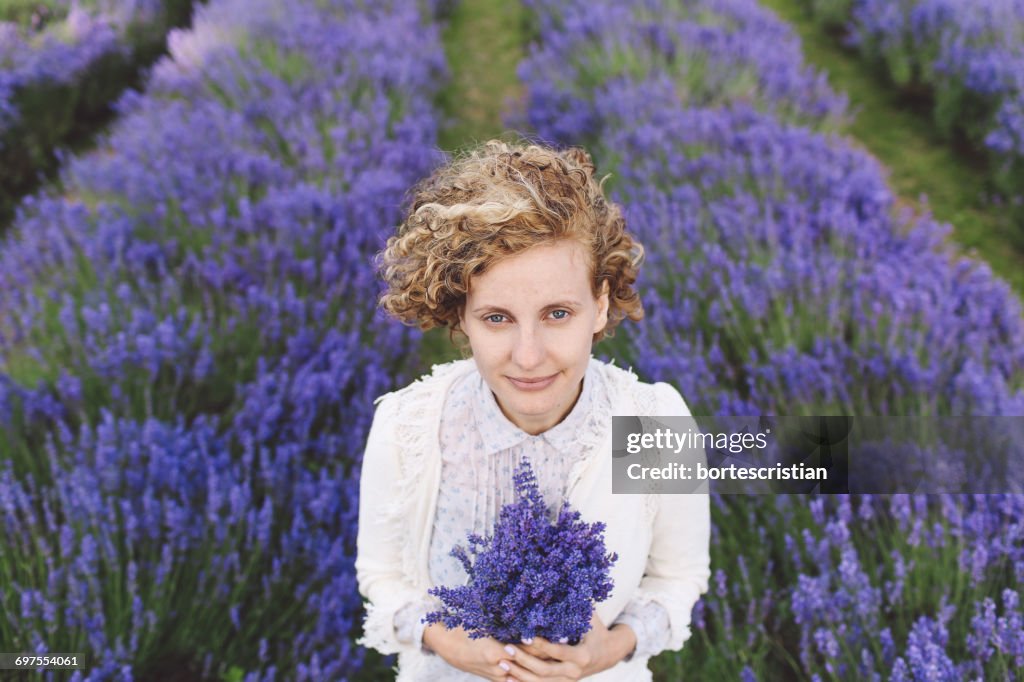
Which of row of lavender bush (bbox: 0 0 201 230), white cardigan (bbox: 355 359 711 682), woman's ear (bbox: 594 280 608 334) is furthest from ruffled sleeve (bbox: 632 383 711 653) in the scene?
row of lavender bush (bbox: 0 0 201 230)

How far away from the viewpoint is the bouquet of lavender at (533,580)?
3.83 ft

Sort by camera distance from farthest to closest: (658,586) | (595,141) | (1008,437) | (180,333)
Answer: (595,141), (180,333), (1008,437), (658,586)

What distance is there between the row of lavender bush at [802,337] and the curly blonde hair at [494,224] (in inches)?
40.5

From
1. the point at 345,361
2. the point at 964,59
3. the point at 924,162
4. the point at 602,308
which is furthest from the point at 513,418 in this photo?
the point at 964,59

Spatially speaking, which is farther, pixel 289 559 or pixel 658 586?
pixel 289 559

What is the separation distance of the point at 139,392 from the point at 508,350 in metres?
1.77

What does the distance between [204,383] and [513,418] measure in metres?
1.63

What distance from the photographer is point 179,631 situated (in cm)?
205

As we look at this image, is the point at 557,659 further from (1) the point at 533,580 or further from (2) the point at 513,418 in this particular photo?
(2) the point at 513,418

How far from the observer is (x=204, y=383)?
2.69m

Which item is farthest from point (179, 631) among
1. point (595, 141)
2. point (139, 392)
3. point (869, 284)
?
point (595, 141)

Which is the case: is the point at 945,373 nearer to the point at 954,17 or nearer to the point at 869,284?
the point at 869,284

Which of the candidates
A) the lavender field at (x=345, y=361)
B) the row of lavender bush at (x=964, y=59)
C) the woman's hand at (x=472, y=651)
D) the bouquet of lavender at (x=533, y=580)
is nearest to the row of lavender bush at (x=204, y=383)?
the lavender field at (x=345, y=361)

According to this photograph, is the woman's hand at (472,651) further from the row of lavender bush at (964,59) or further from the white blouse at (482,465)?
the row of lavender bush at (964,59)
